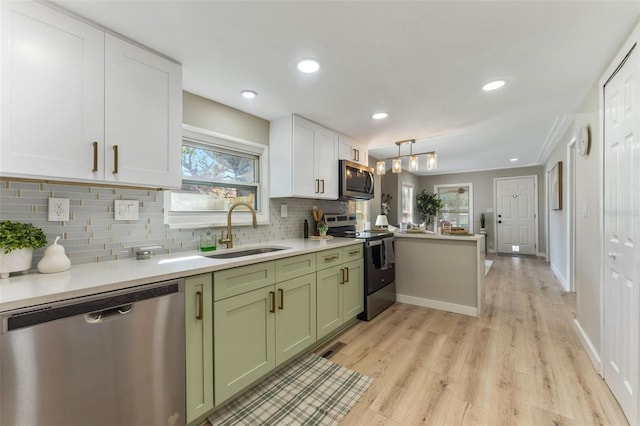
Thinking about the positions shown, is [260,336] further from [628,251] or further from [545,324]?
[545,324]

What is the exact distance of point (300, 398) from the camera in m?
1.71

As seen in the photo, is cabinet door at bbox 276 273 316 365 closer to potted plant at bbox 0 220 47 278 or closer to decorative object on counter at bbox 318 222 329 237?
decorative object on counter at bbox 318 222 329 237

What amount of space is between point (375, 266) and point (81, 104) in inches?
108

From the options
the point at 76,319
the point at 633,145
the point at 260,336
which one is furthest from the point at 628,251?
the point at 76,319

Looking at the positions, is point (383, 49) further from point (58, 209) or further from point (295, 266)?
point (58, 209)

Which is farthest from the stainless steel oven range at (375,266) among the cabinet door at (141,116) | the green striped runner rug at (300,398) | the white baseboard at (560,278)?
the white baseboard at (560,278)

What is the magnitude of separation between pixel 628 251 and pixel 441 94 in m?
1.61

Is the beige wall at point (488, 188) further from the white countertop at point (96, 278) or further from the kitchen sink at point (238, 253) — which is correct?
the white countertop at point (96, 278)

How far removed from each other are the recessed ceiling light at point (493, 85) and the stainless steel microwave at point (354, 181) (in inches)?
61.2

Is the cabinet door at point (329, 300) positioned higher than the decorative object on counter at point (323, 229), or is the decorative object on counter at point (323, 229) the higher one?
the decorative object on counter at point (323, 229)

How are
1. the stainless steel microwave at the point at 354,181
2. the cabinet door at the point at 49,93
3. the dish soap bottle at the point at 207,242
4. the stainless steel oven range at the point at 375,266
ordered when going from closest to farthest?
1. the cabinet door at the point at 49,93
2. the dish soap bottle at the point at 207,242
3. the stainless steel oven range at the point at 375,266
4. the stainless steel microwave at the point at 354,181

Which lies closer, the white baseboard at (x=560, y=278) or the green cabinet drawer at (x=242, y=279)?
the green cabinet drawer at (x=242, y=279)

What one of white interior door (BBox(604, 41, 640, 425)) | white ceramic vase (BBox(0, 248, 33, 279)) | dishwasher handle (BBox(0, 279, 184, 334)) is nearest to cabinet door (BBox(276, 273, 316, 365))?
dishwasher handle (BBox(0, 279, 184, 334))

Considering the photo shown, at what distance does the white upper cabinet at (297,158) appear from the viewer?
2678 millimetres
